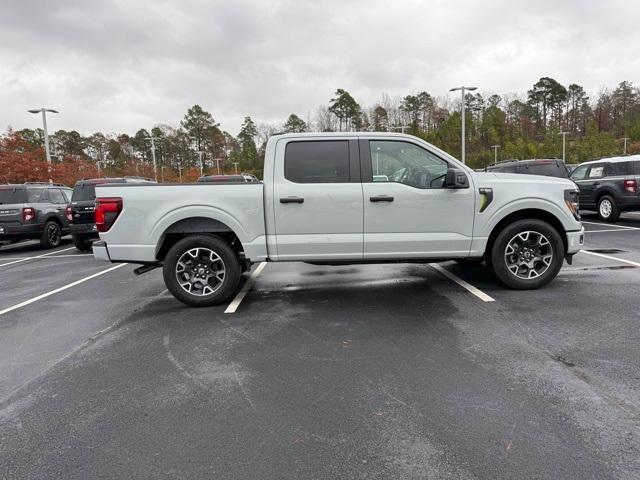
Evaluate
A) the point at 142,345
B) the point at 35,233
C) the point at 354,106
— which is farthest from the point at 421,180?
the point at 354,106

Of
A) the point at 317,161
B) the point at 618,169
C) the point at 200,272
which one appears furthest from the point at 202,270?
the point at 618,169

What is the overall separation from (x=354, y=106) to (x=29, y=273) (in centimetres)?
7260

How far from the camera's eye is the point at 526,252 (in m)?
5.85

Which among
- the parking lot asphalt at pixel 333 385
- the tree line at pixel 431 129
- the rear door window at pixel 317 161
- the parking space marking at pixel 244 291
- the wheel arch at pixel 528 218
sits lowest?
the parking lot asphalt at pixel 333 385

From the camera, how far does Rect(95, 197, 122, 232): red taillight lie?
5359 millimetres

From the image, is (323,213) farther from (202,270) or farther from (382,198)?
(202,270)

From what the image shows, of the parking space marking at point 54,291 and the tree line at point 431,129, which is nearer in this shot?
the parking space marking at point 54,291

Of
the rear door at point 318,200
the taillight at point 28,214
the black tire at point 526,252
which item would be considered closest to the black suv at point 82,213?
the taillight at point 28,214

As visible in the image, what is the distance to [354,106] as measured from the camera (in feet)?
252

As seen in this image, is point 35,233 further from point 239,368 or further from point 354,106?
point 354,106

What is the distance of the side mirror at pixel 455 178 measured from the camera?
5.27m

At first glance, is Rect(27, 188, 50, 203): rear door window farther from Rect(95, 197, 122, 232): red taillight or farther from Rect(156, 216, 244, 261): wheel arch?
Rect(156, 216, 244, 261): wheel arch

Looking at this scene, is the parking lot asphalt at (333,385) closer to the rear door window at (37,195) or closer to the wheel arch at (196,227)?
the wheel arch at (196,227)

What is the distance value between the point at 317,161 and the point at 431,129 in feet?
256
